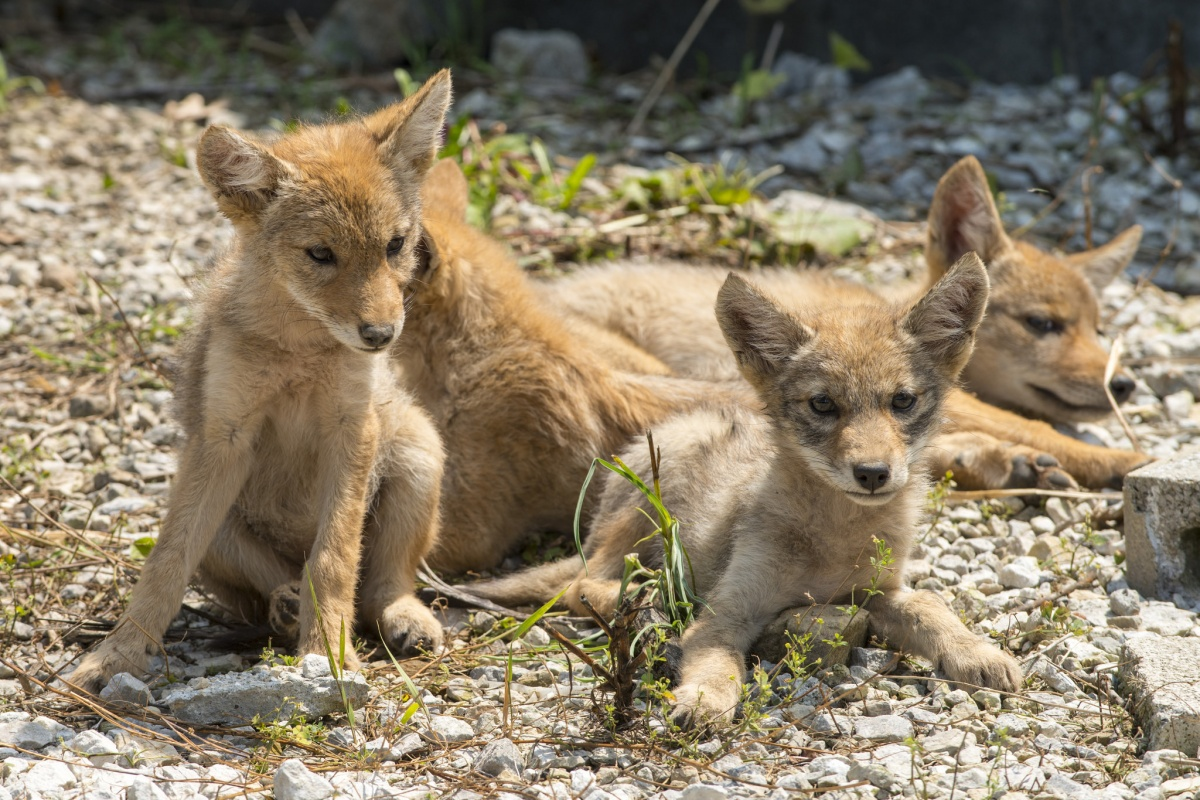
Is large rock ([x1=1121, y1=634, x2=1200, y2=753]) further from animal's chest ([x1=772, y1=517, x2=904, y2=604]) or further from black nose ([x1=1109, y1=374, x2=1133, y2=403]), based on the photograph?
black nose ([x1=1109, y1=374, x2=1133, y2=403])

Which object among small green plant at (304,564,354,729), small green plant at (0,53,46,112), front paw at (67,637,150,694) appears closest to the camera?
small green plant at (304,564,354,729)

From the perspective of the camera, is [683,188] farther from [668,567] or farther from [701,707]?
[701,707]

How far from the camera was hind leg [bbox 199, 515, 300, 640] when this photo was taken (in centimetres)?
439

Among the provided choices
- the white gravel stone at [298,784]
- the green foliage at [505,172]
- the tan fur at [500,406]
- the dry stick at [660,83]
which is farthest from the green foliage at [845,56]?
the white gravel stone at [298,784]

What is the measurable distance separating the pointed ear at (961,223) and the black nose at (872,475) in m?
2.54

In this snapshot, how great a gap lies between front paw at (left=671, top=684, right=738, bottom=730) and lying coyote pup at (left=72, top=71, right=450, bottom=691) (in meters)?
1.07

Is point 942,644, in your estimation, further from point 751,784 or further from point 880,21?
point 880,21

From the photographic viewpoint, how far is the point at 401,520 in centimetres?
451

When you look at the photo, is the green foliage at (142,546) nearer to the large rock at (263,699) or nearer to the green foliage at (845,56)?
the large rock at (263,699)

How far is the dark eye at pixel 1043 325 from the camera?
6109 millimetres

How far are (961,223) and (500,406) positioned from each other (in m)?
2.52

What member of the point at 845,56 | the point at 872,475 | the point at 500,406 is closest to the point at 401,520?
the point at 500,406

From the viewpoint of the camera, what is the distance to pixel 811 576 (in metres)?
4.07

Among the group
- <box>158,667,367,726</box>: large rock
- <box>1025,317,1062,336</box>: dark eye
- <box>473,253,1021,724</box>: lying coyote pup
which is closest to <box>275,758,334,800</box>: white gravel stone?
<box>158,667,367,726</box>: large rock
